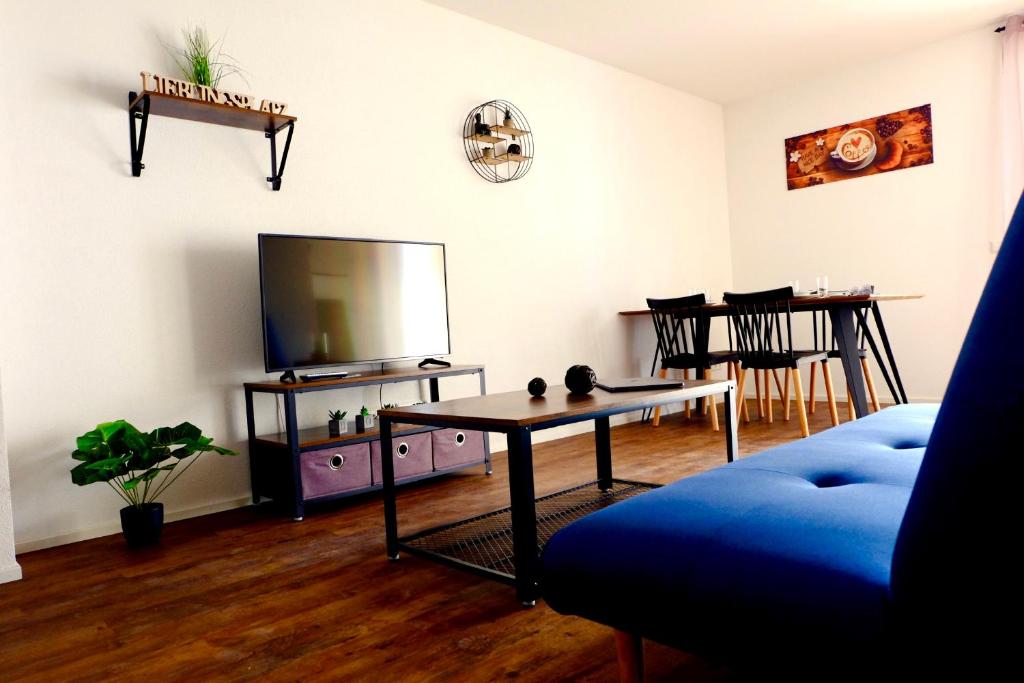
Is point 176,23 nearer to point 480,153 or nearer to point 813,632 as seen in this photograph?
point 480,153

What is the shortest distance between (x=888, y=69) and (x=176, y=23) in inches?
184

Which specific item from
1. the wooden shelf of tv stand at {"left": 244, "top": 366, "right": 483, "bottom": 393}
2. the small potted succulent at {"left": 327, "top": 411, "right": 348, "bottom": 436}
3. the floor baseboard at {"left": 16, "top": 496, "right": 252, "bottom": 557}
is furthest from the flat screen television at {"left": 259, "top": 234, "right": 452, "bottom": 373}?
the floor baseboard at {"left": 16, "top": 496, "right": 252, "bottom": 557}

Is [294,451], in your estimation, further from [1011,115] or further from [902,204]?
[1011,115]

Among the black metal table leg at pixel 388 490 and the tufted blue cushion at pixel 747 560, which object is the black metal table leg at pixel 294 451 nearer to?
the black metal table leg at pixel 388 490

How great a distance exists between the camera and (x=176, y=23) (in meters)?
2.84

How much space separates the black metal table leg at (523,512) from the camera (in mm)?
1665

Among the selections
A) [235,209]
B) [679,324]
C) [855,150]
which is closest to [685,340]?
[679,324]

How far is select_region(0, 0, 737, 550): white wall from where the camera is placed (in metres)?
2.51

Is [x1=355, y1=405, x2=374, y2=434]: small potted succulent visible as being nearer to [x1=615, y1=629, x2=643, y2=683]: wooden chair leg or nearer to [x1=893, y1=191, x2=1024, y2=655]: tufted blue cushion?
[x1=615, y1=629, x2=643, y2=683]: wooden chair leg

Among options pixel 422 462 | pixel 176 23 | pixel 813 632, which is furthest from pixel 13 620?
pixel 176 23

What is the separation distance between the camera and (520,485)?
1.66 m

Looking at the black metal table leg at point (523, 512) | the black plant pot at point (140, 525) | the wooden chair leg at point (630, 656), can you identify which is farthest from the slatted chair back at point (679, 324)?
the wooden chair leg at point (630, 656)

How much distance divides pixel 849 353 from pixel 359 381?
2626 millimetres

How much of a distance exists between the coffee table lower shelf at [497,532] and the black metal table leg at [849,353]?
65.4 inches
